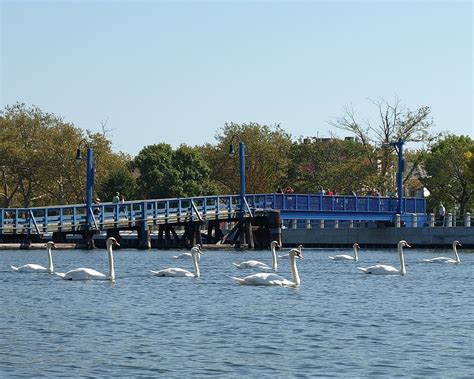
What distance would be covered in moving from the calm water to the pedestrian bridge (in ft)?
90.6

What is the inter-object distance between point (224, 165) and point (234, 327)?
3919 inches

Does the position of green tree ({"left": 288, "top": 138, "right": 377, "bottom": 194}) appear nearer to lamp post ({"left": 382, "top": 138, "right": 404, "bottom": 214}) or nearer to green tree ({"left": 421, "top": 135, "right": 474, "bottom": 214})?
green tree ({"left": 421, "top": 135, "right": 474, "bottom": 214})

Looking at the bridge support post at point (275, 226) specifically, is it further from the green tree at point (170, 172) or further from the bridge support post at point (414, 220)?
the green tree at point (170, 172)

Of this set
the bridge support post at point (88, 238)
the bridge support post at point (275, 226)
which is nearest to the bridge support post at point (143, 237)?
the bridge support post at point (88, 238)

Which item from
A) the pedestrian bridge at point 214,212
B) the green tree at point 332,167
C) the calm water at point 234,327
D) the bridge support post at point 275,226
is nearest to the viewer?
the calm water at point 234,327

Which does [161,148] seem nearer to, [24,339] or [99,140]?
[99,140]

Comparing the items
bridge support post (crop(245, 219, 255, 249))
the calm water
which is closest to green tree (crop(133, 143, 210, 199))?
bridge support post (crop(245, 219, 255, 249))

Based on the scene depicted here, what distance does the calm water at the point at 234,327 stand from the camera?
21.5 metres

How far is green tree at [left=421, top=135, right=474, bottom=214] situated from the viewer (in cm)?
10219

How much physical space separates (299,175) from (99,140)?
18.8 meters

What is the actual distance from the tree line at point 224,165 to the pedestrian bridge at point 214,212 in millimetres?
12894

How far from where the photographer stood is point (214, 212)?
80.0 meters

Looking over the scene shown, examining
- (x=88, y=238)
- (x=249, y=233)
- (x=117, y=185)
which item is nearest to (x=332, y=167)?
(x=117, y=185)

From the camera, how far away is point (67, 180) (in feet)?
401
